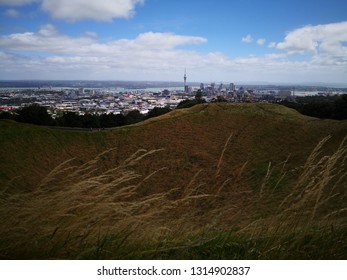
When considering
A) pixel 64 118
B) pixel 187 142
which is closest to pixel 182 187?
pixel 187 142

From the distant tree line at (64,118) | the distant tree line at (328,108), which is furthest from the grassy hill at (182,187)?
the distant tree line at (64,118)

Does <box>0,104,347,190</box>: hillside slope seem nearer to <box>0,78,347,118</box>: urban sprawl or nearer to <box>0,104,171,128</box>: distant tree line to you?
<box>0,78,347,118</box>: urban sprawl

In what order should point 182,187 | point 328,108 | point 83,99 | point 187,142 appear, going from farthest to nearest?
point 83,99 < point 328,108 < point 187,142 < point 182,187

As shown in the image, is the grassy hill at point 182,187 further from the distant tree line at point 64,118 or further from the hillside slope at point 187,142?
the distant tree line at point 64,118

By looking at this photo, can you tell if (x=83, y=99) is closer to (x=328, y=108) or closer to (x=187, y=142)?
(x=187, y=142)

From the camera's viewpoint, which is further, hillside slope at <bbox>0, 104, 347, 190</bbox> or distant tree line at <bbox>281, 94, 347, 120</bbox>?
distant tree line at <bbox>281, 94, 347, 120</bbox>

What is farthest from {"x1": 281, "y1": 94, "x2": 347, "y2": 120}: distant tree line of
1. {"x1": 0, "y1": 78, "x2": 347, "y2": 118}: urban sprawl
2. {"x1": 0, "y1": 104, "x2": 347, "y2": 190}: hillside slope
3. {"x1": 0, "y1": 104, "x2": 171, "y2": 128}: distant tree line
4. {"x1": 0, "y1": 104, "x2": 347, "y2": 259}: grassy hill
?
{"x1": 0, "y1": 104, "x2": 171, "y2": 128}: distant tree line

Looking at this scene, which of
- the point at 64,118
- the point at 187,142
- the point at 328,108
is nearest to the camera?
the point at 187,142

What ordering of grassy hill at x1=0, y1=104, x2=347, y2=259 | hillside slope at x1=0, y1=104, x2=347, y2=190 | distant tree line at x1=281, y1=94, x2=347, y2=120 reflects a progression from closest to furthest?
grassy hill at x1=0, y1=104, x2=347, y2=259
hillside slope at x1=0, y1=104, x2=347, y2=190
distant tree line at x1=281, y1=94, x2=347, y2=120

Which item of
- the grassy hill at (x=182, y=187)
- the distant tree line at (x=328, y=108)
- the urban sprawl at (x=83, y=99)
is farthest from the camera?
the distant tree line at (x=328, y=108)

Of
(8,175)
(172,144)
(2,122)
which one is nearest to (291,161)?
(172,144)
